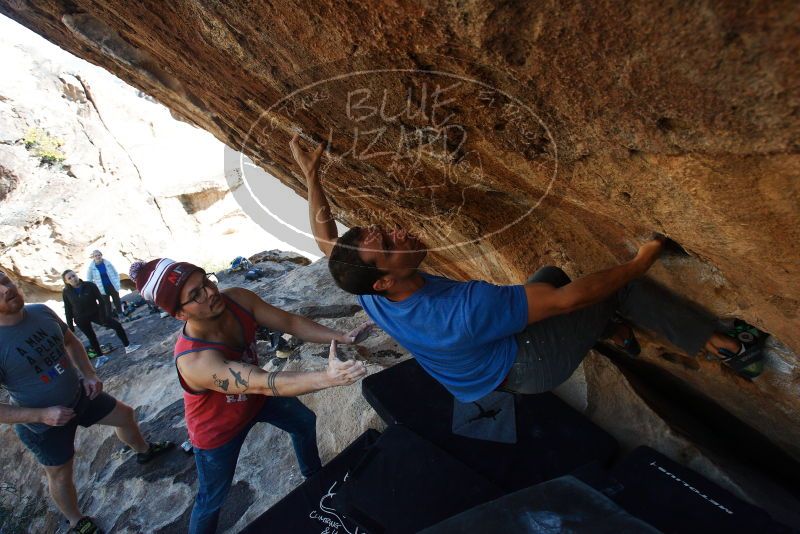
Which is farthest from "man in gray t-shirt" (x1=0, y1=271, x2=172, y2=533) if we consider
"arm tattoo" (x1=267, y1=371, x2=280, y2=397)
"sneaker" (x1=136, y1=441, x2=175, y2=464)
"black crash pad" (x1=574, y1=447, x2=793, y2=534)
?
"black crash pad" (x1=574, y1=447, x2=793, y2=534)

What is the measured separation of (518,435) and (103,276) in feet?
22.7

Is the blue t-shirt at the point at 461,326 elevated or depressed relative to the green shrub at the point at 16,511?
elevated

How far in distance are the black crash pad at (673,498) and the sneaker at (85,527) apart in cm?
312

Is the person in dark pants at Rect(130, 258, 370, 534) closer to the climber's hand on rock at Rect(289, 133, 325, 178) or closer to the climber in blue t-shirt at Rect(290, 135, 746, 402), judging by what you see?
the climber in blue t-shirt at Rect(290, 135, 746, 402)

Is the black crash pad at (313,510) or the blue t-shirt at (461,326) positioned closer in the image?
the blue t-shirt at (461,326)

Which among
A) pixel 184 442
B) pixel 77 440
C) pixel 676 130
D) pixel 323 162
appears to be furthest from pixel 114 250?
pixel 676 130

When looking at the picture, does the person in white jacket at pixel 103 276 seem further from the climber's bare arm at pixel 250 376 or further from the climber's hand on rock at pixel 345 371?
the climber's hand on rock at pixel 345 371

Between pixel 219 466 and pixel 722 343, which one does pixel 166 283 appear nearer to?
pixel 219 466

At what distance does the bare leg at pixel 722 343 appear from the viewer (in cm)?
192

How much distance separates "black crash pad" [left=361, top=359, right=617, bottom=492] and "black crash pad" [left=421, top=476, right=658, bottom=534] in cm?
66

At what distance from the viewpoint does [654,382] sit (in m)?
3.00

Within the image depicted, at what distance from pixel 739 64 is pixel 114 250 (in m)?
15.9

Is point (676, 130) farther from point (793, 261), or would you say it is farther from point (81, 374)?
point (81, 374)

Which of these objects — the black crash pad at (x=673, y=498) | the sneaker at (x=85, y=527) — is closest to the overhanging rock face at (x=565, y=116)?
the black crash pad at (x=673, y=498)
